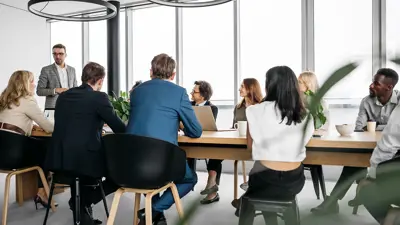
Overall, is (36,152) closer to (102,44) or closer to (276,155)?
(276,155)

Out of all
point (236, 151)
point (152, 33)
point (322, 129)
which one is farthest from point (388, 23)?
point (152, 33)

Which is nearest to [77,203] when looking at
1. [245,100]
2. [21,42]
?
[245,100]

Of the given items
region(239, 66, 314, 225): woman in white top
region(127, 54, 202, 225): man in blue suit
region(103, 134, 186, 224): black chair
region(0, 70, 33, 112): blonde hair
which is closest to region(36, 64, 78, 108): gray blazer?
region(0, 70, 33, 112): blonde hair

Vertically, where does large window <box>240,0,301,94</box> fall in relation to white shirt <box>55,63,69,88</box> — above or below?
below

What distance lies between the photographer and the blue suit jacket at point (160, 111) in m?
2.32

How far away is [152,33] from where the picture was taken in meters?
7.35

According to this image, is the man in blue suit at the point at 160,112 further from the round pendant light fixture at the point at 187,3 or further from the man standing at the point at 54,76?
the man standing at the point at 54,76

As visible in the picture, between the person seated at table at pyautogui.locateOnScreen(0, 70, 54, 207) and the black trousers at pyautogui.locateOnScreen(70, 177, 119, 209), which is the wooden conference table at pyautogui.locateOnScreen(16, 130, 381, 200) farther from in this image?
the person seated at table at pyautogui.locateOnScreen(0, 70, 54, 207)

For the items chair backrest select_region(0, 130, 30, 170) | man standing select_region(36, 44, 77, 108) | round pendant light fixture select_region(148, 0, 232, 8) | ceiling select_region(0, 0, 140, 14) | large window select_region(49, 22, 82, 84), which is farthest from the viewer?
large window select_region(49, 22, 82, 84)

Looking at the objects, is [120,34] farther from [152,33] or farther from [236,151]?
[236,151]

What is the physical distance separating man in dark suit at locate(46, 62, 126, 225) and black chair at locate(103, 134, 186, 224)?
0.39 metres

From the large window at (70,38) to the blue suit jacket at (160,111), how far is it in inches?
238

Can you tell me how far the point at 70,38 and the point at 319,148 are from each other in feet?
23.5

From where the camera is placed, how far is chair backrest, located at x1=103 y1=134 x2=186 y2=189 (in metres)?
2.00
